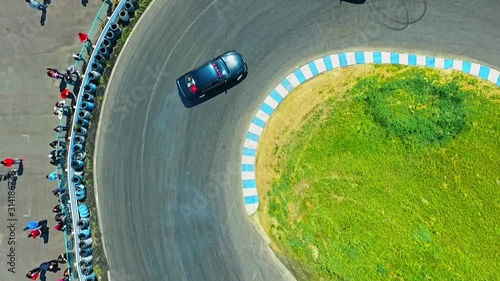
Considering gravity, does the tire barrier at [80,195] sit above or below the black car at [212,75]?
below

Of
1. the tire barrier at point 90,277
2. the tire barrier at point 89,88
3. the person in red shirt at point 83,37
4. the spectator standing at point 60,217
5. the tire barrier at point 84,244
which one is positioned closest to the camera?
the tire barrier at point 90,277

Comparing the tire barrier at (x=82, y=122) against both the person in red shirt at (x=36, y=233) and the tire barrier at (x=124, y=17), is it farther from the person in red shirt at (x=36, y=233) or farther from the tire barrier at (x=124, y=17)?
the person in red shirt at (x=36, y=233)

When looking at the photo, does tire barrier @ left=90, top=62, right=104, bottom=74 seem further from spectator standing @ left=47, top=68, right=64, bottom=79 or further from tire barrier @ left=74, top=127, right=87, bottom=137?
tire barrier @ left=74, top=127, right=87, bottom=137

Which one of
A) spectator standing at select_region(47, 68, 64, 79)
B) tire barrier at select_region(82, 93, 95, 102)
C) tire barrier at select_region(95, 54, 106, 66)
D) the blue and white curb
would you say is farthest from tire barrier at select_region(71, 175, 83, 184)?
the blue and white curb

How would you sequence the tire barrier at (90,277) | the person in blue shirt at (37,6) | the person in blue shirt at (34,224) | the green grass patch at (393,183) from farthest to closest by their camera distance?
the person in blue shirt at (37,6), the person in blue shirt at (34,224), the tire barrier at (90,277), the green grass patch at (393,183)

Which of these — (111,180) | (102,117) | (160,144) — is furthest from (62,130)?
(160,144)

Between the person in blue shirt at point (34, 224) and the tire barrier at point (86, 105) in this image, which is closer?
the person in blue shirt at point (34, 224)

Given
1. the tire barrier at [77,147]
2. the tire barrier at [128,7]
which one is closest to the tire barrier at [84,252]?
the tire barrier at [77,147]
